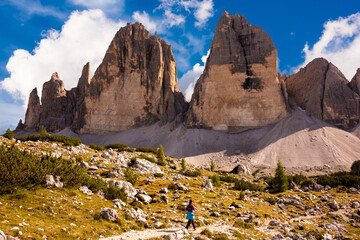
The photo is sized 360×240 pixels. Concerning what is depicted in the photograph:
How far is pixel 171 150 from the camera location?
236 feet

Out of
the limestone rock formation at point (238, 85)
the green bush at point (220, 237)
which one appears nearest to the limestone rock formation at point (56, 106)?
the limestone rock formation at point (238, 85)

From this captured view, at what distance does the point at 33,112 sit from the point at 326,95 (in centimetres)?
11921

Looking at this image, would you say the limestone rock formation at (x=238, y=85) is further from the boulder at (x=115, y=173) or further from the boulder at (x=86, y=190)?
the boulder at (x=86, y=190)

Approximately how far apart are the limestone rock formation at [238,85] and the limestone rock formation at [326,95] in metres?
10.8

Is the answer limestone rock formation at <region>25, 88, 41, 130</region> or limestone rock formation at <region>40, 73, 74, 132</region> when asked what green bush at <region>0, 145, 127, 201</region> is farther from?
limestone rock formation at <region>25, 88, 41, 130</region>

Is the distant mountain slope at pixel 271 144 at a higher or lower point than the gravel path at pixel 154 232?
higher

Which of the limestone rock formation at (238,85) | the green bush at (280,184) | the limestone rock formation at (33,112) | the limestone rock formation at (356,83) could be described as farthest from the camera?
the limestone rock formation at (33,112)

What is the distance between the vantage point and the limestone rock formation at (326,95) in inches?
2800

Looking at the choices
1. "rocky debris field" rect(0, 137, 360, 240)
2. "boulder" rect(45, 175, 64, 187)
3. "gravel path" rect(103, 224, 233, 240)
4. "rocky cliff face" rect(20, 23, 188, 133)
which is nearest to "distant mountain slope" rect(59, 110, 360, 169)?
"rocky cliff face" rect(20, 23, 188, 133)

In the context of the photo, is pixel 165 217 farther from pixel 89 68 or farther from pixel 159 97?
pixel 89 68

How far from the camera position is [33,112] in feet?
362

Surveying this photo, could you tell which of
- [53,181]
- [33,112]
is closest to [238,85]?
[53,181]

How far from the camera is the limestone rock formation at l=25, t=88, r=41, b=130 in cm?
10812

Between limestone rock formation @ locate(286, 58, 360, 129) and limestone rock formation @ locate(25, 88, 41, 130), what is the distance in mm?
107325
